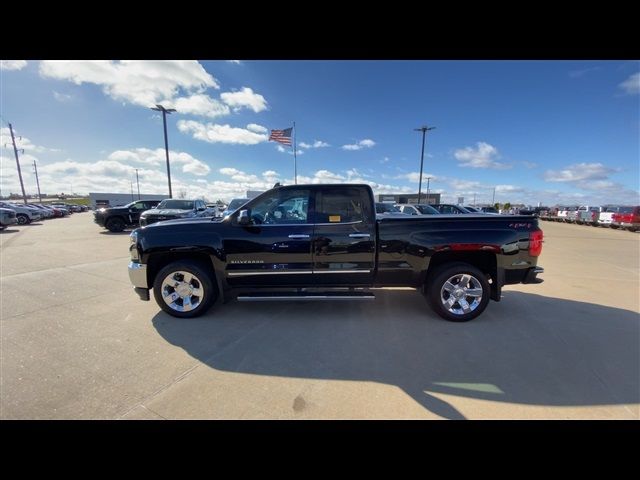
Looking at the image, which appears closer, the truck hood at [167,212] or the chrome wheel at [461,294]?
the chrome wheel at [461,294]

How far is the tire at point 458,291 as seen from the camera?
3.81m

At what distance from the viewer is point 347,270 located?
153 inches

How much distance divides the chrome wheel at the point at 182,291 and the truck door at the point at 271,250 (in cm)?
49

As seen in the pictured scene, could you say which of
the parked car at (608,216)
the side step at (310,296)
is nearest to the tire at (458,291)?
the side step at (310,296)

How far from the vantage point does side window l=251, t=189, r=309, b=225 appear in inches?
156

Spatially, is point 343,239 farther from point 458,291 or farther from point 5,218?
point 5,218

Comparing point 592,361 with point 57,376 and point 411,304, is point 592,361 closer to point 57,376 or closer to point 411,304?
point 411,304

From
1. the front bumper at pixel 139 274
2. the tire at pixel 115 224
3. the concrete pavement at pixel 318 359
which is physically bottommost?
the concrete pavement at pixel 318 359

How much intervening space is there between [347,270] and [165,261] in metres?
2.71

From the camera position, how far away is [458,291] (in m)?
3.85

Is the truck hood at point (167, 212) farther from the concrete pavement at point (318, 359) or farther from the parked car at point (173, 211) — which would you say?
the concrete pavement at point (318, 359)

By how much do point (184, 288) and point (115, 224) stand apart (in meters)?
14.4
